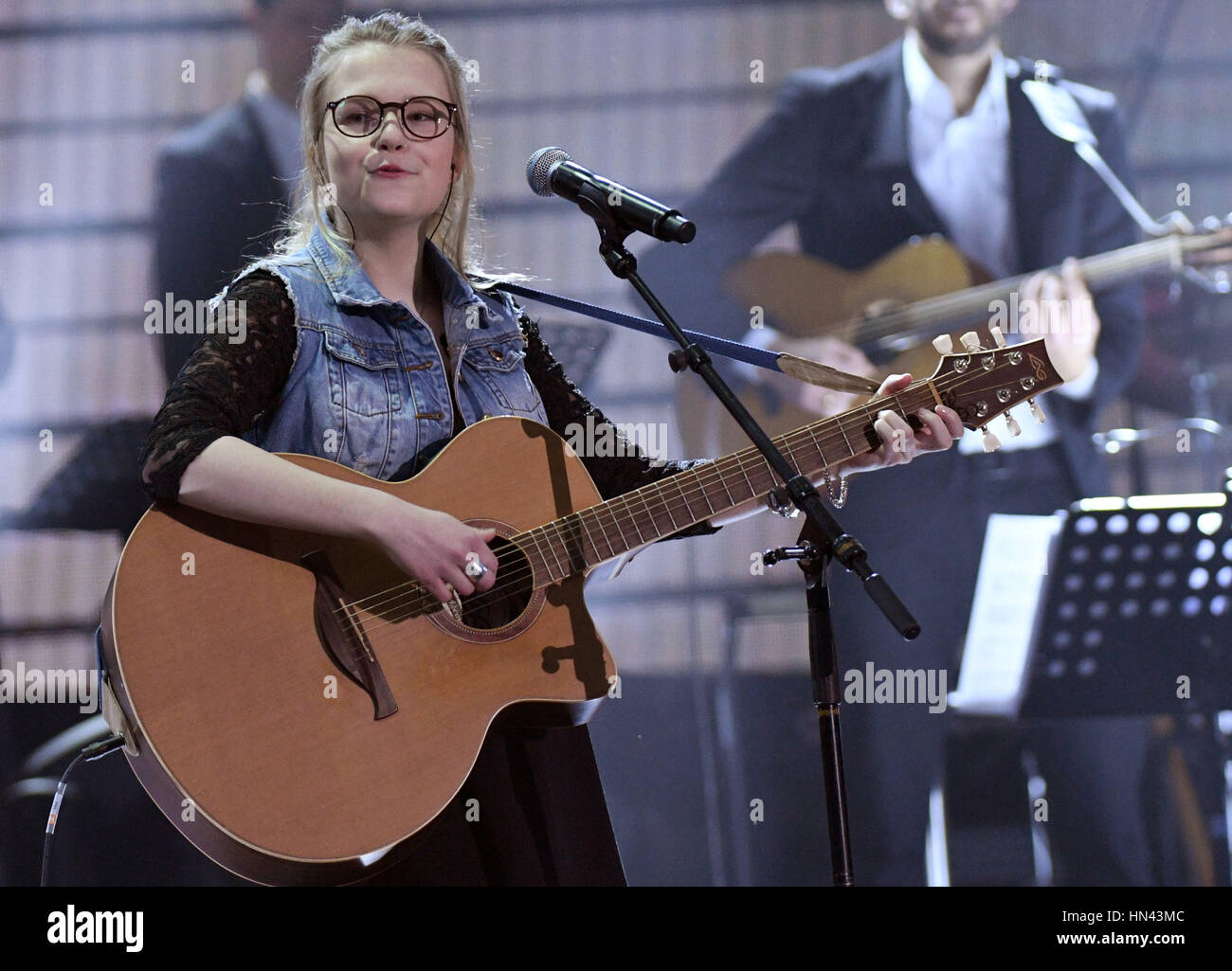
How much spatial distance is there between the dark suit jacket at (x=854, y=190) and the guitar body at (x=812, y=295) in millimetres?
40

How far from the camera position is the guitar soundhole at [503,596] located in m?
1.96

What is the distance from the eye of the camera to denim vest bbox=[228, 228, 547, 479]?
1928 mm

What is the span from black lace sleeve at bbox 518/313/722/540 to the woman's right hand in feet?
1.39

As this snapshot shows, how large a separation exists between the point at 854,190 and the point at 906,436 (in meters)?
1.32

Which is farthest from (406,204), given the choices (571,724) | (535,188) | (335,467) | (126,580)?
(571,724)

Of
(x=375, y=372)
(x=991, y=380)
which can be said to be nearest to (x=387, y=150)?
(x=375, y=372)

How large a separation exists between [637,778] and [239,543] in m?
1.56

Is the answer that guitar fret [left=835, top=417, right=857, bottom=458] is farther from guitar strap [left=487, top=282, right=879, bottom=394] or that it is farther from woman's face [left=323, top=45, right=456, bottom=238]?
woman's face [left=323, top=45, right=456, bottom=238]

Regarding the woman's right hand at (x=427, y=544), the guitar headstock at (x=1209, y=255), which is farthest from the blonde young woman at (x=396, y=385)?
the guitar headstock at (x=1209, y=255)

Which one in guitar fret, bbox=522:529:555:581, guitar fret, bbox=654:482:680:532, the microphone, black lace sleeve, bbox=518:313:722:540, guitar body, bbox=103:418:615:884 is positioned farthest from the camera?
black lace sleeve, bbox=518:313:722:540

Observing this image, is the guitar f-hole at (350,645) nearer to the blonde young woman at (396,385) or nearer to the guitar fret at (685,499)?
the blonde young woman at (396,385)

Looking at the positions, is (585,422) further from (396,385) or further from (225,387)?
(225,387)

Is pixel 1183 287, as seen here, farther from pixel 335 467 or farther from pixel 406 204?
pixel 335 467

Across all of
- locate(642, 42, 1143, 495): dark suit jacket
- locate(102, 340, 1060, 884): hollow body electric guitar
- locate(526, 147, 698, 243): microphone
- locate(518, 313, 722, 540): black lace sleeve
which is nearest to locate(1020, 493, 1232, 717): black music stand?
locate(642, 42, 1143, 495): dark suit jacket
